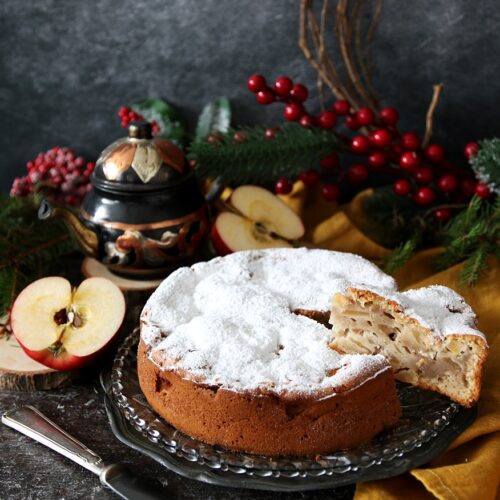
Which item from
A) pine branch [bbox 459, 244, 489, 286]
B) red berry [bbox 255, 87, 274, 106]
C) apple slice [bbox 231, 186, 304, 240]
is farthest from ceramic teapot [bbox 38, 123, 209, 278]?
pine branch [bbox 459, 244, 489, 286]

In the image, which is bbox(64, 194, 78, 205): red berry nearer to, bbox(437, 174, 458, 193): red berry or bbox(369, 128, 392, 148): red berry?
bbox(369, 128, 392, 148): red berry

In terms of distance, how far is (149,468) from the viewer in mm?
1309

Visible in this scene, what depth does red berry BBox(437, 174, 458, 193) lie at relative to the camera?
2.01 meters

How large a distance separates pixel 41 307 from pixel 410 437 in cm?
84

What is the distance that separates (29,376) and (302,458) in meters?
0.66

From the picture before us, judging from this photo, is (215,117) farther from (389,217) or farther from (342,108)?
(389,217)

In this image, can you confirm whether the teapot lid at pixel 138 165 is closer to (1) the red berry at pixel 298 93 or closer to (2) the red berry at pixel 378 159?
(1) the red berry at pixel 298 93

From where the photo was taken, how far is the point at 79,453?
1320mm

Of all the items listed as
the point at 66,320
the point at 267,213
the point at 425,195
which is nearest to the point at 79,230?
the point at 66,320

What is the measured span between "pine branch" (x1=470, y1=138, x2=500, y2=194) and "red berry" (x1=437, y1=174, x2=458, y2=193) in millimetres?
84

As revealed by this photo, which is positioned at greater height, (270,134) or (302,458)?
(270,134)

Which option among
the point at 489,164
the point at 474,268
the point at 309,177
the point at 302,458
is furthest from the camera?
the point at 309,177

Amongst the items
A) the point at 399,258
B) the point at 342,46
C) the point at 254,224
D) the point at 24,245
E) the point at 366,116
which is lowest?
the point at 24,245

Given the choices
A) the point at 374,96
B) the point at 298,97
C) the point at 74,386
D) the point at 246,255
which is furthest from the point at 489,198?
the point at 74,386
